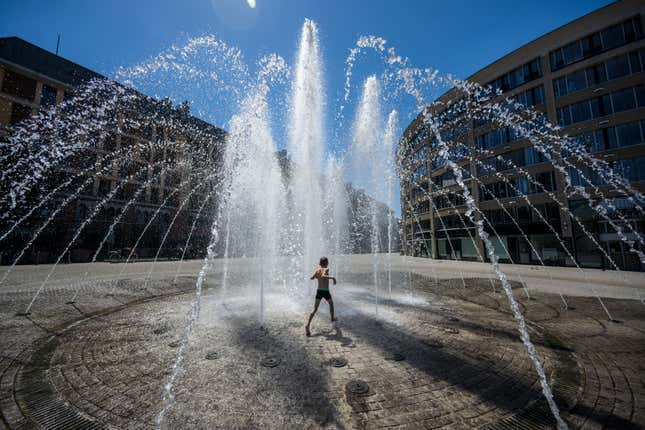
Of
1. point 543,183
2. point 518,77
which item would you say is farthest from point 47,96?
point 543,183

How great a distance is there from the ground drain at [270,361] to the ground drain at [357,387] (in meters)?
1.28

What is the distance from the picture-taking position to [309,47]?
13.1m

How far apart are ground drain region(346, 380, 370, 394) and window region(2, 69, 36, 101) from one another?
47221mm

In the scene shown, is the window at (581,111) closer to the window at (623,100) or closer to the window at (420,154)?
the window at (623,100)

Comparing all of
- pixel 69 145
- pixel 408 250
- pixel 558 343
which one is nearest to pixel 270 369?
pixel 558 343

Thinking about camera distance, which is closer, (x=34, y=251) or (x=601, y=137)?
(x=601, y=137)

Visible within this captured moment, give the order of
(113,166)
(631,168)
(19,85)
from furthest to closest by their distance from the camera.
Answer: (113,166), (19,85), (631,168)

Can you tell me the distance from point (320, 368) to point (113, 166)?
46.4m

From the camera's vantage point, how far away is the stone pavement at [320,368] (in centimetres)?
312

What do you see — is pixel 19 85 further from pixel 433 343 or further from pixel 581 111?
pixel 581 111

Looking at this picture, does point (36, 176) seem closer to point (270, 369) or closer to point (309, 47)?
point (309, 47)

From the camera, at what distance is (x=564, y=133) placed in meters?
26.9

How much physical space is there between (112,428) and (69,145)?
4784 cm

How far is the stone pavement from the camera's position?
3.12 m
